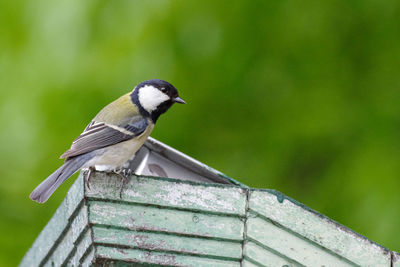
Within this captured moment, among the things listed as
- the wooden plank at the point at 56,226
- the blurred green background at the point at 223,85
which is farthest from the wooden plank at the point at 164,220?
the blurred green background at the point at 223,85

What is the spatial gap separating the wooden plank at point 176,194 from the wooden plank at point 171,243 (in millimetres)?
120

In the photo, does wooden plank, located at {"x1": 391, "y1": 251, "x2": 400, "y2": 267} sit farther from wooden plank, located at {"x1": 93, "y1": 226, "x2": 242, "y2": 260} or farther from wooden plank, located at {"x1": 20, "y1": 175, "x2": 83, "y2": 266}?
wooden plank, located at {"x1": 20, "y1": 175, "x2": 83, "y2": 266}

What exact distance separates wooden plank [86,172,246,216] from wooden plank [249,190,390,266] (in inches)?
3.0

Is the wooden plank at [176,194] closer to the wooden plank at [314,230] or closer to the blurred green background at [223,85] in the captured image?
the wooden plank at [314,230]

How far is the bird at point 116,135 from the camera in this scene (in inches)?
132

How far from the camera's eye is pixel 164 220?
2869 millimetres

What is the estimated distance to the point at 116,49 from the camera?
14.2 ft

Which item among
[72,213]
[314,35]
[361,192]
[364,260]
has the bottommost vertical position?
[72,213]

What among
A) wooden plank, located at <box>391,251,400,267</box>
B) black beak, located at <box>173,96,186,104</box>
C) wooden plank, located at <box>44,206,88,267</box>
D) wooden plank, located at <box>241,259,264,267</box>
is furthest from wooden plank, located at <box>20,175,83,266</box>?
wooden plank, located at <box>391,251,400,267</box>

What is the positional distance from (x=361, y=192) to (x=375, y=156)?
0.25 meters

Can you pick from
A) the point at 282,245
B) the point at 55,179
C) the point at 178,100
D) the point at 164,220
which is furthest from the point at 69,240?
the point at 178,100

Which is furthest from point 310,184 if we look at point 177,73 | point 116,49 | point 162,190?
point 162,190

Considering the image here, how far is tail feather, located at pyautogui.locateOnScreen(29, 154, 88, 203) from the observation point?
320cm

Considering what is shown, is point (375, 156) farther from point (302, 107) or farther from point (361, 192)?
point (302, 107)
